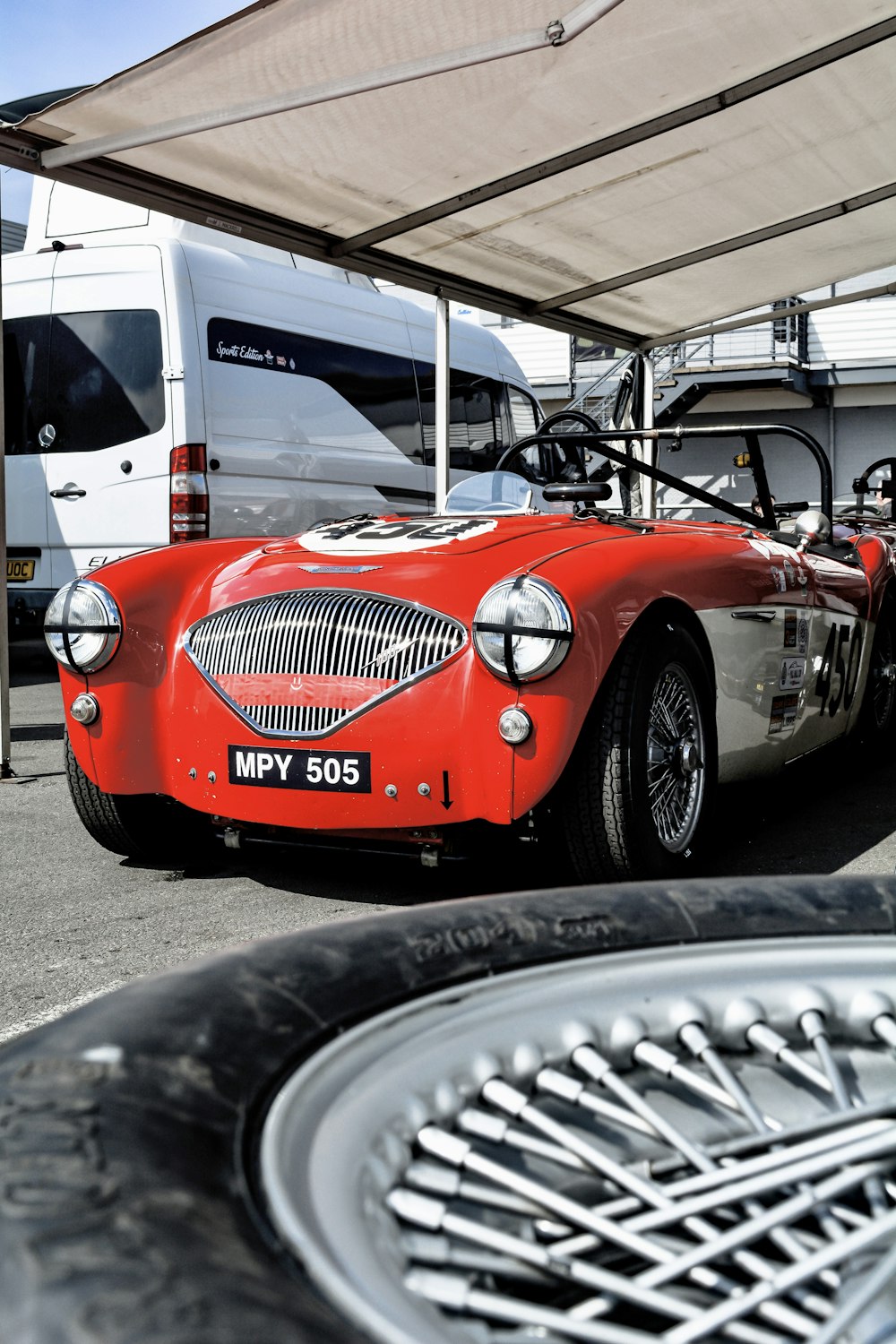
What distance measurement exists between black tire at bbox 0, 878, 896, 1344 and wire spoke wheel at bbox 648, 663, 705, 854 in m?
2.11

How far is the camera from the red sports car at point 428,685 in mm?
3064

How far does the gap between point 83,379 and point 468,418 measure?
11.5 feet

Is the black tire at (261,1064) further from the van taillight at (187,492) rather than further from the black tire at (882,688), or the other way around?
the van taillight at (187,492)

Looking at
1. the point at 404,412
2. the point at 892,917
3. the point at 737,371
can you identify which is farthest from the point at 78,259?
the point at 737,371

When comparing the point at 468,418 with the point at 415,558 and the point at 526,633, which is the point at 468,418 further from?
the point at 526,633

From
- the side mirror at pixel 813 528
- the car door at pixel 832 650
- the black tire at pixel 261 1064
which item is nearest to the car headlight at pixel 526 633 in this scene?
the car door at pixel 832 650

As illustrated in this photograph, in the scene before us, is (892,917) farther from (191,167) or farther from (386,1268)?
(191,167)

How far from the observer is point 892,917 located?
113 cm

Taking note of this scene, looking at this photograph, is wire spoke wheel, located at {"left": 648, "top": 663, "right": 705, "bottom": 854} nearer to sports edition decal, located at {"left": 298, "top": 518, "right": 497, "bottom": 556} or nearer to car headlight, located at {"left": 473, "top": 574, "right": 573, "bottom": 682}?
car headlight, located at {"left": 473, "top": 574, "right": 573, "bottom": 682}

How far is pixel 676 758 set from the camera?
3422 mm

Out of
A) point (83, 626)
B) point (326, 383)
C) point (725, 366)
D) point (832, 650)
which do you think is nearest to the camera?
point (83, 626)

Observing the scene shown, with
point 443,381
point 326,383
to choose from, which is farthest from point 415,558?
point 326,383

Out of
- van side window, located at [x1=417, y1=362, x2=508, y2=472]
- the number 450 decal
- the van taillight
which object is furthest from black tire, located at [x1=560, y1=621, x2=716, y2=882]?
van side window, located at [x1=417, y1=362, x2=508, y2=472]

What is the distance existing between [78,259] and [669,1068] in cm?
855
